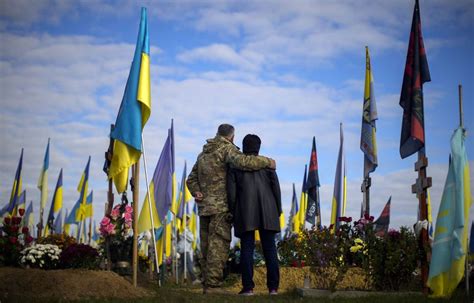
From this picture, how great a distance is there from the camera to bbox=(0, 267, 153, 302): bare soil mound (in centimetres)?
870

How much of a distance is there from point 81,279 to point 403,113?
5.42 m

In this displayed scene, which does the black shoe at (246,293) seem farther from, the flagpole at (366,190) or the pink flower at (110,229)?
the flagpole at (366,190)

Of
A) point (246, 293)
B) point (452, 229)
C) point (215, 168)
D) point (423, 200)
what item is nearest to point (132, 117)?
point (215, 168)

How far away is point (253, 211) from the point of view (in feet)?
29.9

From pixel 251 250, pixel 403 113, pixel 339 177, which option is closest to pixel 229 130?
→ pixel 251 250

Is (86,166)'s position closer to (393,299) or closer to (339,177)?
(339,177)

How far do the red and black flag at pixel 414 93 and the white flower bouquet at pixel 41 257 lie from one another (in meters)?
6.50

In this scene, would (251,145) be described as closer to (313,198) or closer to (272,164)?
(272,164)

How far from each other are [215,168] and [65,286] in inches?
105

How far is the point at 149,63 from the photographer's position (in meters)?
10.6

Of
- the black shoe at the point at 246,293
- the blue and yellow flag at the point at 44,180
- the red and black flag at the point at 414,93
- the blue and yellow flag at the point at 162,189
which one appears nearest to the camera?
the black shoe at the point at 246,293

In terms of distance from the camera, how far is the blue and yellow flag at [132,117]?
10203 millimetres

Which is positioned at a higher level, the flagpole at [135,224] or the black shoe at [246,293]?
the flagpole at [135,224]

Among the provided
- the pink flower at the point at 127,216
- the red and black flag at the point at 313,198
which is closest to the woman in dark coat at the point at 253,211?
the pink flower at the point at 127,216
